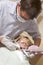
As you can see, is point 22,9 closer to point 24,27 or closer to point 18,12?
point 18,12

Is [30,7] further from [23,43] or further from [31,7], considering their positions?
[23,43]

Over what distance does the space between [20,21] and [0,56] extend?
43 cm

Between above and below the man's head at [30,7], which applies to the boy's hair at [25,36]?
below

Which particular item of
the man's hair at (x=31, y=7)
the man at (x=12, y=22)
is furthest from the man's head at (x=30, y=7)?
the man at (x=12, y=22)

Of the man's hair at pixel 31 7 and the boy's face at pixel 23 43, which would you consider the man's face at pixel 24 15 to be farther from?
the boy's face at pixel 23 43

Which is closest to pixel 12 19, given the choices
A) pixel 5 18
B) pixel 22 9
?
pixel 5 18

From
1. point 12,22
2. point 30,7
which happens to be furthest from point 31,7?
point 12,22

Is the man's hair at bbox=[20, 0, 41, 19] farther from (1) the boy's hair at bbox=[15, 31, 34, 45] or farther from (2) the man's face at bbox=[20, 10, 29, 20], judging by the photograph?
(1) the boy's hair at bbox=[15, 31, 34, 45]

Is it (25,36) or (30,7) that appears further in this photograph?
(25,36)

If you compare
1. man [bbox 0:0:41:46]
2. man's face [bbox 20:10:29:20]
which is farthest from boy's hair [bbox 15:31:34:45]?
man's face [bbox 20:10:29:20]

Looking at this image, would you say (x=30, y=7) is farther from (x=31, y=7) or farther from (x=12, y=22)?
(x=12, y=22)

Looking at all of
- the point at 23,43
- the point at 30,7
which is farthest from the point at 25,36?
the point at 30,7

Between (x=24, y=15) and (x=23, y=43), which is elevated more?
(x=24, y=15)

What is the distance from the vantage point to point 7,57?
1.04m
